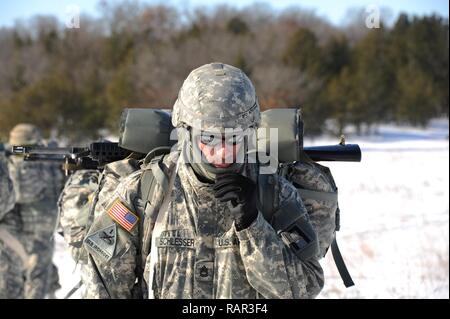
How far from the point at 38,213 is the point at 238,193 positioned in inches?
195

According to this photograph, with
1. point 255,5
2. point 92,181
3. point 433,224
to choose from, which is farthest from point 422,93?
point 92,181

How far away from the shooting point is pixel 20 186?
7.04m

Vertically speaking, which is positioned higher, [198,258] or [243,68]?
[198,258]

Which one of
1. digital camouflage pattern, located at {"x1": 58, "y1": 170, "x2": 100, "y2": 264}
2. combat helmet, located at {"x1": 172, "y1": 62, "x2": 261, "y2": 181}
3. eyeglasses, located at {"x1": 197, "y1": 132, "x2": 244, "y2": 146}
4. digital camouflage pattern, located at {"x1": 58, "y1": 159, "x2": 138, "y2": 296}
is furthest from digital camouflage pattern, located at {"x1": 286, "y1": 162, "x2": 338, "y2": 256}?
digital camouflage pattern, located at {"x1": 58, "y1": 170, "x2": 100, "y2": 264}

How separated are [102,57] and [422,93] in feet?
49.2

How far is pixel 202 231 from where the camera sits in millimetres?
2578

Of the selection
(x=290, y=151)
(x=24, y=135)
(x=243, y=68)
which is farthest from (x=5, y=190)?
(x=243, y=68)

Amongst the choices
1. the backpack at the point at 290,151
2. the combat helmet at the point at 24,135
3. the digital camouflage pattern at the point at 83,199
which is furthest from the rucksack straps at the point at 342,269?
the combat helmet at the point at 24,135

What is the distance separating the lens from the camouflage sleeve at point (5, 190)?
5.23 meters

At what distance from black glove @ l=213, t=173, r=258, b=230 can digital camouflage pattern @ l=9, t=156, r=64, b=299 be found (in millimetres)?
4739

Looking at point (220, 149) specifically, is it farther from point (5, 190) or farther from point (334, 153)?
point (5, 190)

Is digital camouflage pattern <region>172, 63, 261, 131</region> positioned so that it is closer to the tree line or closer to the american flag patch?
the american flag patch

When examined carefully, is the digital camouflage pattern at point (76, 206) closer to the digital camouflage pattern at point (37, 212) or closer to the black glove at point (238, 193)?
the black glove at point (238, 193)

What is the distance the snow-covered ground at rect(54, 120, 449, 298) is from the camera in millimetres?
7316
